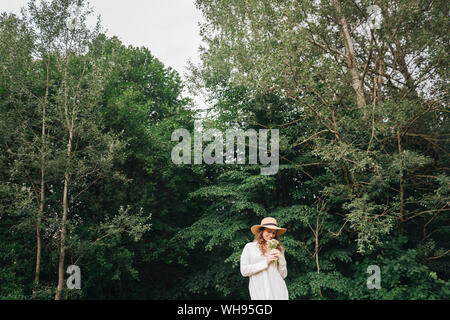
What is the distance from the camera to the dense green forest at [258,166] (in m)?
8.87

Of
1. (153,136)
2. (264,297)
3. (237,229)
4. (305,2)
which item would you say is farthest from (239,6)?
(264,297)

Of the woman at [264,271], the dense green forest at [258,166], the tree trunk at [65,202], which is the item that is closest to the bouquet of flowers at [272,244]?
the woman at [264,271]

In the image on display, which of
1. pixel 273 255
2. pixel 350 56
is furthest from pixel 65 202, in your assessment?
pixel 350 56

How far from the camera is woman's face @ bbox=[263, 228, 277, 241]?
416cm

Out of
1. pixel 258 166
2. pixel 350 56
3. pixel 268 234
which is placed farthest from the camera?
pixel 258 166

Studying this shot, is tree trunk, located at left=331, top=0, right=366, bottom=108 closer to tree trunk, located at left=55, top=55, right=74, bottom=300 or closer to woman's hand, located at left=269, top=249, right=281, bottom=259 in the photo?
woman's hand, located at left=269, top=249, right=281, bottom=259

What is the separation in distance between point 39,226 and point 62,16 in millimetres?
6930

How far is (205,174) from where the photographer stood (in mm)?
14055

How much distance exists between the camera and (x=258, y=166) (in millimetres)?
11250

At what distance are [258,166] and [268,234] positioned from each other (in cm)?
713

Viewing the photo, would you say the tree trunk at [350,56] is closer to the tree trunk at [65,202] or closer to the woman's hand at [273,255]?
the woman's hand at [273,255]

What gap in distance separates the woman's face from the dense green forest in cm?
448

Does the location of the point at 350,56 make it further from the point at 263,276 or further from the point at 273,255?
the point at 263,276
